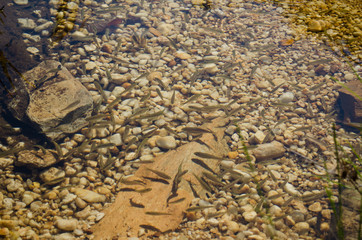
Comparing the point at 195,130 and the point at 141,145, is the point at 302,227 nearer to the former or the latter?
the point at 195,130

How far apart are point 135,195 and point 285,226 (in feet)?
7.90

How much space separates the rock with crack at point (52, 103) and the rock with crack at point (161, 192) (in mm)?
1755

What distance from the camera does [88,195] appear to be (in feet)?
12.1

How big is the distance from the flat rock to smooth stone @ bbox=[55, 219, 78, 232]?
11.3 feet

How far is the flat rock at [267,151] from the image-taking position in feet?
14.6

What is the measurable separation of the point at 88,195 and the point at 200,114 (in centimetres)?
291

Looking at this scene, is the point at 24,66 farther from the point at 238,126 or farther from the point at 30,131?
the point at 238,126

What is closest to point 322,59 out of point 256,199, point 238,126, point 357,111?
point 357,111

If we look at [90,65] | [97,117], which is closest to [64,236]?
[97,117]

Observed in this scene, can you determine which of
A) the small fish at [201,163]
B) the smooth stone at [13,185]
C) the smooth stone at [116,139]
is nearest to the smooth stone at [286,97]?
the small fish at [201,163]

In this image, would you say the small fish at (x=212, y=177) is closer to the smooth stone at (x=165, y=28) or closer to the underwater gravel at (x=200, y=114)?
the underwater gravel at (x=200, y=114)

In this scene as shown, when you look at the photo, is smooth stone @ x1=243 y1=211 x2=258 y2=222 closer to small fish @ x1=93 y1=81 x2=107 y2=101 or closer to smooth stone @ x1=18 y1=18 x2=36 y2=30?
small fish @ x1=93 y1=81 x2=107 y2=101

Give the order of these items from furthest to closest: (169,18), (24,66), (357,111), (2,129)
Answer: (169,18) → (24,66) → (357,111) → (2,129)

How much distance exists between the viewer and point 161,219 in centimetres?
341
